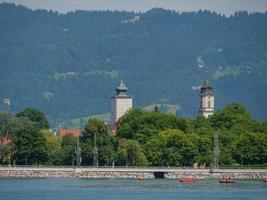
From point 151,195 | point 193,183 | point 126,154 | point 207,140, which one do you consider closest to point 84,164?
point 126,154

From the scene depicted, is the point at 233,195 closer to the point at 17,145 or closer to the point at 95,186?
the point at 95,186

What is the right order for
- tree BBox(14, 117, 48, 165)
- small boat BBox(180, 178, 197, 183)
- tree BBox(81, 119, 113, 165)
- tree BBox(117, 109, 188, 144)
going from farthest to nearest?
tree BBox(117, 109, 188, 144) < tree BBox(81, 119, 113, 165) < tree BBox(14, 117, 48, 165) < small boat BBox(180, 178, 197, 183)

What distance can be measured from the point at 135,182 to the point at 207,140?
26.4 meters

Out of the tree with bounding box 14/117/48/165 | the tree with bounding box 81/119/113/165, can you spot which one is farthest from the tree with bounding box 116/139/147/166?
the tree with bounding box 14/117/48/165

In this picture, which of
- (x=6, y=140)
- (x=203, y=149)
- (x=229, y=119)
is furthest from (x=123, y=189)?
(x=229, y=119)

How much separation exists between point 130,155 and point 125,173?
30.4 ft

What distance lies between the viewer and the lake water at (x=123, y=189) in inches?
4113

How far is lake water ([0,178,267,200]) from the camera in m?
104

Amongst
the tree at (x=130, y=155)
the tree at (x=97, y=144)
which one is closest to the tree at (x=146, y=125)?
the tree at (x=97, y=144)

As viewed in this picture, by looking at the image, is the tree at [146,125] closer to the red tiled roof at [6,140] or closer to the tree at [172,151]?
the tree at [172,151]

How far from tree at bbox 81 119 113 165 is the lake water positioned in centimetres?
1459

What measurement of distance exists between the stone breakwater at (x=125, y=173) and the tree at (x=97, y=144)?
841 cm

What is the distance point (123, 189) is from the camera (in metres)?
116

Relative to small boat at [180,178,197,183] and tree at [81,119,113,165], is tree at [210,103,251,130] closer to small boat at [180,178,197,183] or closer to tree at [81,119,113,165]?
tree at [81,119,113,165]
